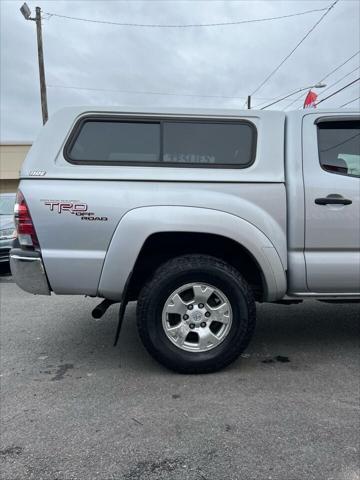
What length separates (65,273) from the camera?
345 cm

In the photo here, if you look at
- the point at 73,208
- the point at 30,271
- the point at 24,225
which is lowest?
the point at 30,271

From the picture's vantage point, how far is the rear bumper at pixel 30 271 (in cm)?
344

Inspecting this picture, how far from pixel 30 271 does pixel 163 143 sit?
57.2 inches

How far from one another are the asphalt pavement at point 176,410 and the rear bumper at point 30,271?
76 centimetres

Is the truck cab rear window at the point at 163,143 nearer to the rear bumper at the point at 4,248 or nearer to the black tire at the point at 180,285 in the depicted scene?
the black tire at the point at 180,285

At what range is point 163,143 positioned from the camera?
361 cm

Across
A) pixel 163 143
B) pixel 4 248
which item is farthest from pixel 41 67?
pixel 163 143

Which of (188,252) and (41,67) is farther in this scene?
(41,67)

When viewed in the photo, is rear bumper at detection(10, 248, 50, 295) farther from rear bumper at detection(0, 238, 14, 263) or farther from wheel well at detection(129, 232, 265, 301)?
rear bumper at detection(0, 238, 14, 263)

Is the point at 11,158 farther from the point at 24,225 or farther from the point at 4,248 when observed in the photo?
the point at 24,225

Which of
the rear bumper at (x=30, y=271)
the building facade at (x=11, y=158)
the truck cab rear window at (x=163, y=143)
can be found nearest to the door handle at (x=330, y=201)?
the truck cab rear window at (x=163, y=143)

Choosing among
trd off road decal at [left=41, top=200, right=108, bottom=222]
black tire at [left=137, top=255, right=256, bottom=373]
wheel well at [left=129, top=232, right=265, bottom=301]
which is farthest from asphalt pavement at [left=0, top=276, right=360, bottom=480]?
trd off road decal at [left=41, top=200, right=108, bottom=222]

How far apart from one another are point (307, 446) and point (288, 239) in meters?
1.58

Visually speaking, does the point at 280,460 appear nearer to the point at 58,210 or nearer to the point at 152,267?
the point at 152,267
